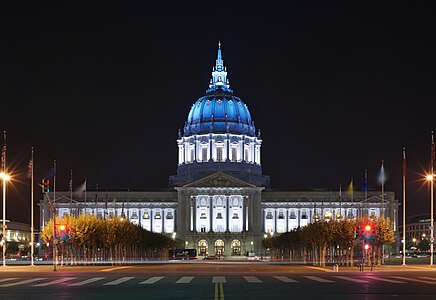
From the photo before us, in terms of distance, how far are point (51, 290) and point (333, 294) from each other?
13.7 meters

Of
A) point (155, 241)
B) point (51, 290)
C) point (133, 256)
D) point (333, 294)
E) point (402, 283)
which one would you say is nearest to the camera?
point (333, 294)

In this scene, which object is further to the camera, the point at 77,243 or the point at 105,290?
the point at 77,243

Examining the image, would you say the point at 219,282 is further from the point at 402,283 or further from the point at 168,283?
the point at 402,283

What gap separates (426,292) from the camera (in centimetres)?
4091

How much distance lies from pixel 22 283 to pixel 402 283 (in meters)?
21.2

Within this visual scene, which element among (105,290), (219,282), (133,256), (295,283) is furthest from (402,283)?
(133,256)

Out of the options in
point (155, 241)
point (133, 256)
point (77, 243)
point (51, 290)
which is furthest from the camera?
point (155, 241)

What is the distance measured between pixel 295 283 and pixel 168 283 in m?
7.13

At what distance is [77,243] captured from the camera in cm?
10512

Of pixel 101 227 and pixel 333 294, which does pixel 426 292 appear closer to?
pixel 333 294

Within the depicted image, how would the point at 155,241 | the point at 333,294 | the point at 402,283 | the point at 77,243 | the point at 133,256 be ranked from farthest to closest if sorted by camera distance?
the point at 155,241 → the point at 133,256 → the point at 77,243 → the point at 402,283 → the point at 333,294

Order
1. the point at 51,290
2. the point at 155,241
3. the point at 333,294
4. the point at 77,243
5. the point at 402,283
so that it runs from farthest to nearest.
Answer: the point at 155,241
the point at 77,243
the point at 402,283
the point at 51,290
the point at 333,294

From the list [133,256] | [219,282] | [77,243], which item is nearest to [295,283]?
[219,282]

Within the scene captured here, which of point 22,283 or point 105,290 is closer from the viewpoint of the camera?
point 105,290
